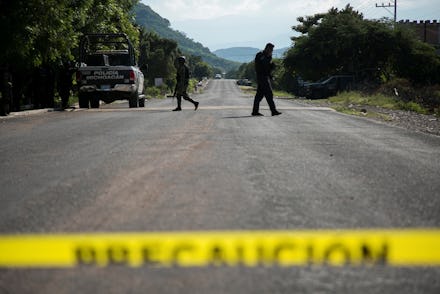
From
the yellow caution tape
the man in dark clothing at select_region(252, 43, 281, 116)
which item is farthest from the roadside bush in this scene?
the yellow caution tape

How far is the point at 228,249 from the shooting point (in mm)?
3279

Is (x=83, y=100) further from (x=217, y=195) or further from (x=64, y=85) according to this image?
(x=217, y=195)

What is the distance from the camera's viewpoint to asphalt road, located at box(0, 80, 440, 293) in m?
2.84

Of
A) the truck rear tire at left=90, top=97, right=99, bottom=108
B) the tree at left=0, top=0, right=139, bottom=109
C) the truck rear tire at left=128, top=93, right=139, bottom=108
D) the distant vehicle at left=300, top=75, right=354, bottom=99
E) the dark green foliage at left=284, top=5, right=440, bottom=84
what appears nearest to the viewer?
the tree at left=0, top=0, right=139, bottom=109

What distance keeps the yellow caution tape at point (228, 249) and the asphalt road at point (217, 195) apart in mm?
119

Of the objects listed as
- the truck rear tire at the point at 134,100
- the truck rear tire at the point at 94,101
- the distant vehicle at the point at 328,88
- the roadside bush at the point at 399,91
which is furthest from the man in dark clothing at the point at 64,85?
the distant vehicle at the point at 328,88

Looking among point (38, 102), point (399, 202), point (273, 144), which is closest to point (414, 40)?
Result: point (38, 102)

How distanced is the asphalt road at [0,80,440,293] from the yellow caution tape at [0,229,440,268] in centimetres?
12

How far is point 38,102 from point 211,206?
1836cm

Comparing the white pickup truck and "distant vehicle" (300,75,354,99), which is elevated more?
the white pickup truck

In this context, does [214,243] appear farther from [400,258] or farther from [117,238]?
[400,258]

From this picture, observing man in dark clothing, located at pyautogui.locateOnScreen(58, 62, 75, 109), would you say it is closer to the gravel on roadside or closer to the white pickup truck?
the white pickup truck

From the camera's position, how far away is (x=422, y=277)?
2.90 meters

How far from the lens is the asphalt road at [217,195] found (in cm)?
284
